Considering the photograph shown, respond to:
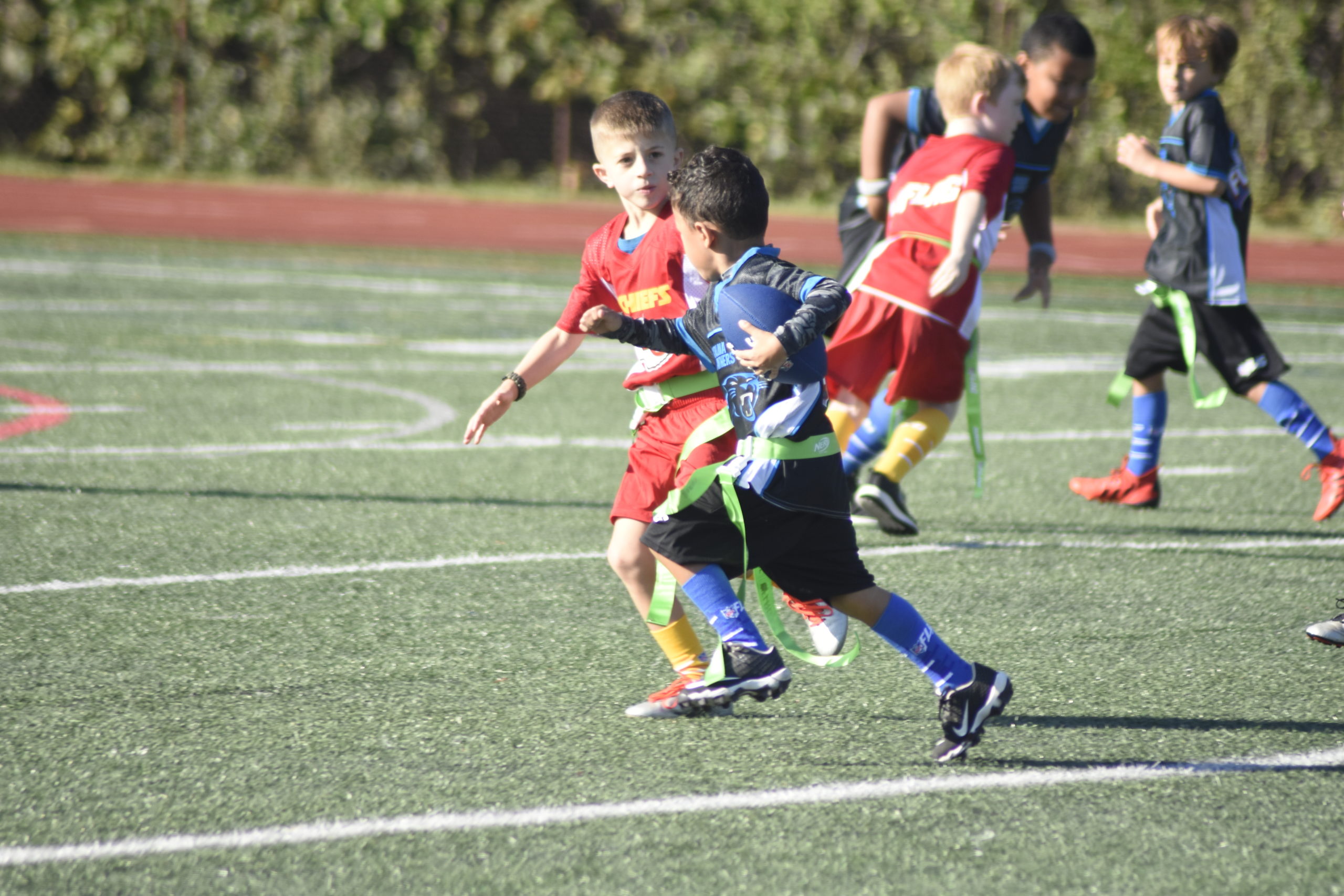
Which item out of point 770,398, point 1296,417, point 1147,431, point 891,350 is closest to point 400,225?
point 1147,431

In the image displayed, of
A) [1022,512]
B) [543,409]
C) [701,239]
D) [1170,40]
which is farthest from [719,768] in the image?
[543,409]

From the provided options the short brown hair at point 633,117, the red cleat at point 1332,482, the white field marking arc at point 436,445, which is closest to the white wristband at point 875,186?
the white field marking arc at point 436,445

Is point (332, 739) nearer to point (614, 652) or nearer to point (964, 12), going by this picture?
point (614, 652)

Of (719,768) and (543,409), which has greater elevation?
(719,768)

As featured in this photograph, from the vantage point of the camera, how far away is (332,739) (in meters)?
3.59

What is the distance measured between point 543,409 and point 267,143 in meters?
23.8

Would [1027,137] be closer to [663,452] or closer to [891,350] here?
[891,350]

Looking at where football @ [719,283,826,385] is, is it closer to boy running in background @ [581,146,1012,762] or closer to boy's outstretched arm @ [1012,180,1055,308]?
boy running in background @ [581,146,1012,762]

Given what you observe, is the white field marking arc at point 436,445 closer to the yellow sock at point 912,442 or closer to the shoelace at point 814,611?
the yellow sock at point 912,442

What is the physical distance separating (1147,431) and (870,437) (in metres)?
1.29

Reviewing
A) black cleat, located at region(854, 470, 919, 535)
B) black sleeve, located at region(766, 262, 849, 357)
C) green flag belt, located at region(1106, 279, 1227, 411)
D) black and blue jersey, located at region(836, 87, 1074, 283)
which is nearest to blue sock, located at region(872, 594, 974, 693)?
black sleeve, located at region(766, 262, 849, 357)

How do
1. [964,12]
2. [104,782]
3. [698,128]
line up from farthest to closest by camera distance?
[698,128] < [964,12] < [104,782]

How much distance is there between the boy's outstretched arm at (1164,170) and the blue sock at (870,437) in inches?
55.5

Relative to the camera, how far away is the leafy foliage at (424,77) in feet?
92.8
